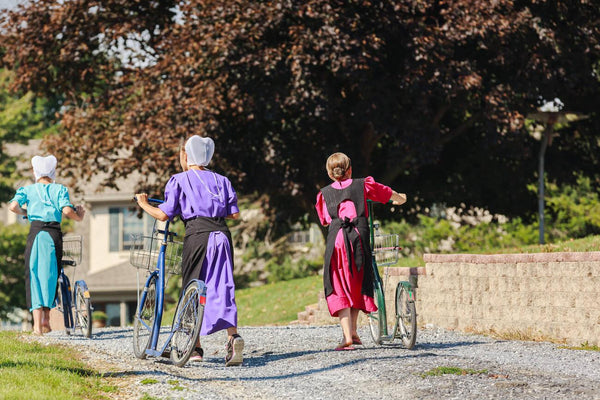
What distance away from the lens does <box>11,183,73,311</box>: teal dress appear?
36.1 ft

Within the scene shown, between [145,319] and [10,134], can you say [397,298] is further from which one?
[10,134]

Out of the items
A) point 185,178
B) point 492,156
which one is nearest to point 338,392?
point 185,178

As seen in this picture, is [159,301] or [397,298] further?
[397,298]

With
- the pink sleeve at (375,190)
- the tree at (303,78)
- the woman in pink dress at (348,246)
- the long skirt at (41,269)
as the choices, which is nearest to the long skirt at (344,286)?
the woman in pink dress at (348,246)

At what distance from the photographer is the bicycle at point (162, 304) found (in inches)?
306

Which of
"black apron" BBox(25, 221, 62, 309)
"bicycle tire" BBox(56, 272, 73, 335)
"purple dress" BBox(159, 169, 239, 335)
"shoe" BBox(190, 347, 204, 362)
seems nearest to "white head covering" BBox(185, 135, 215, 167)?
"purple dress" BBox(159, 169, 239, 335)

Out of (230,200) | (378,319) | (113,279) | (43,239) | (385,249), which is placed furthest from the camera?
(113,279)

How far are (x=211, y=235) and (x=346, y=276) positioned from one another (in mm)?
1684

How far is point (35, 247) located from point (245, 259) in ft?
68.2

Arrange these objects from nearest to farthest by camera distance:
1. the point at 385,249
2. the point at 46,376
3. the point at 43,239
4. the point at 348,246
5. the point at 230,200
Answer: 1. the point at 46,376
2. the point at 230,200
3. the point at 348,246
4. the point at 385,249
5. the point at 43,239

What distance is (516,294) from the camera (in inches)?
457

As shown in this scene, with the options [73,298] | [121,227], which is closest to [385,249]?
[73,298]

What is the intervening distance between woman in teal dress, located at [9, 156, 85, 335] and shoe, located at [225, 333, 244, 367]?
12.0ft

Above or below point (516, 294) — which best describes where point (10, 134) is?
above
